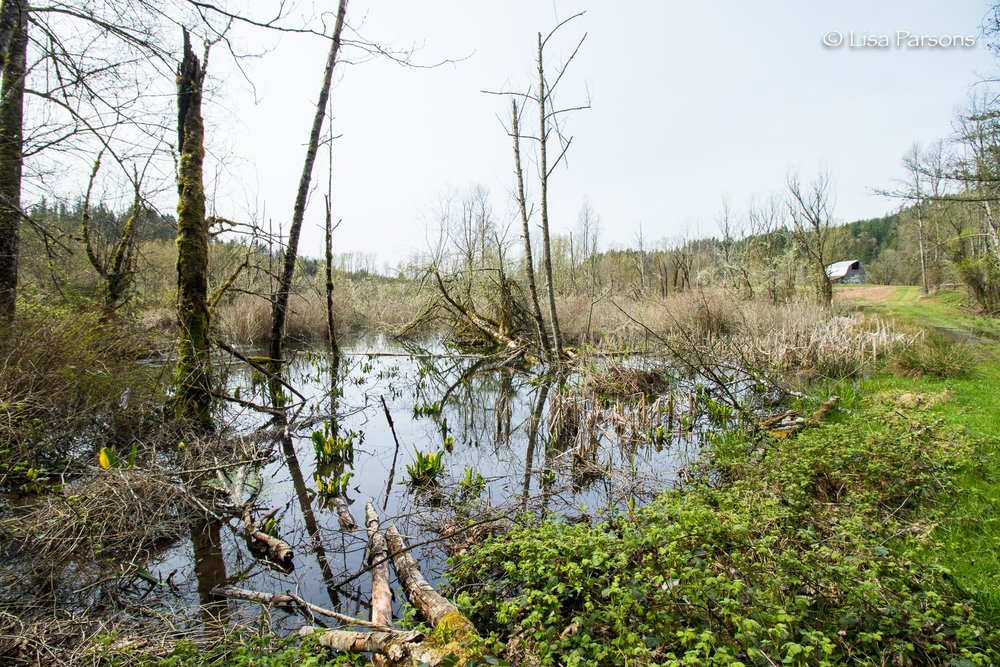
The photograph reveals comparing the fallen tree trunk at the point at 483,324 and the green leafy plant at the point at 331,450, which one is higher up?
the fallen tree trunk at the point at 483,324

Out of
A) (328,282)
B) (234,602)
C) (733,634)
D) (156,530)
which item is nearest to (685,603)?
(733,634)

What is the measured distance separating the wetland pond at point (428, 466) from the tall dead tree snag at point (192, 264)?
80 centimetres

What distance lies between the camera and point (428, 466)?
533cm

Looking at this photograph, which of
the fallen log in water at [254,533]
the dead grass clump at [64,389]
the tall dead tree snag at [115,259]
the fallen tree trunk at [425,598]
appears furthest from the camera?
the tall dead tree snag at [115,259]

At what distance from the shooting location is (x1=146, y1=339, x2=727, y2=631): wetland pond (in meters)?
3.74

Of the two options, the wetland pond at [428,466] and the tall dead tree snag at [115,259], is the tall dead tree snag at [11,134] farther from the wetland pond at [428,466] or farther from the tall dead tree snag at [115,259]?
the wetland pond at [428,466]

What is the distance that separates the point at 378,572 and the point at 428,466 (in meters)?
1.84

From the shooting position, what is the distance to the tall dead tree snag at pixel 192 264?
6039 millimetres

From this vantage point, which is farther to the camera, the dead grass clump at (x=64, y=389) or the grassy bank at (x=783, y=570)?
the dead grass clump at (x=64, y=389)

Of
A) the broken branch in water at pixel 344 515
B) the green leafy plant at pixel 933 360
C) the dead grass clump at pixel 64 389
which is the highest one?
the dead grass clump at pixel 64 389

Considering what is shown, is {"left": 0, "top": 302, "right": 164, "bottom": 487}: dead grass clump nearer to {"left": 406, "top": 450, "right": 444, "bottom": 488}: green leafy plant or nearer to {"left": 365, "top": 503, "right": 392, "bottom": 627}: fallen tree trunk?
{"left": 365, "top": 503, "right": 392, "bottom": 627}: fallen tree trunk

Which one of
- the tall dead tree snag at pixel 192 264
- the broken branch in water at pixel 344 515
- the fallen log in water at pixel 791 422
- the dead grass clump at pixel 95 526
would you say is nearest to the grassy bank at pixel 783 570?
the fallen log in water at pixel 791 422

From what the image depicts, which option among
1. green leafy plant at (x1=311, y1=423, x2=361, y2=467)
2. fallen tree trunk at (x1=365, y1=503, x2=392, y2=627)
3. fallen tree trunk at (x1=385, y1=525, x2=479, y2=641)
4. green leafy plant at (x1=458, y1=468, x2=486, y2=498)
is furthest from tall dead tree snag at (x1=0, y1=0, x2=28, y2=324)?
green leafy plant at (x1=458, y1=468, x2=486, y2=498)

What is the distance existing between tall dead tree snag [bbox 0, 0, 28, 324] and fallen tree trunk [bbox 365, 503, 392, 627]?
15.6ft
